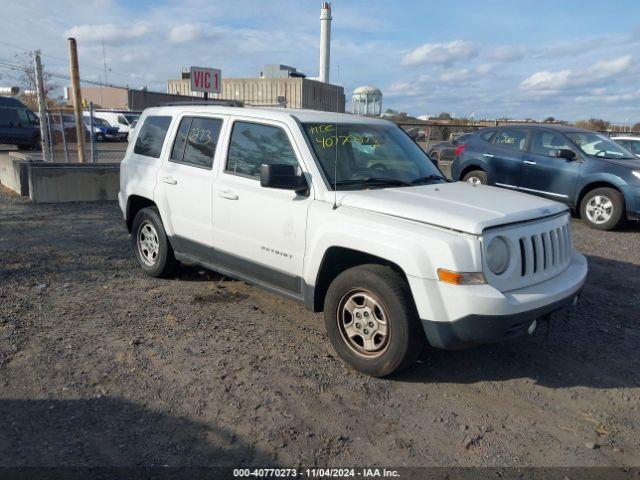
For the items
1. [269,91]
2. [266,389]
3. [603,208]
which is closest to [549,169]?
[603,208]

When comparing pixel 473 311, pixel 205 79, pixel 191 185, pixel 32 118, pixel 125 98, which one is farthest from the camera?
pixel 125 98

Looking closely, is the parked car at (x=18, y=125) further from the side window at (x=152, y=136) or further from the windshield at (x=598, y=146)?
the windshield at (x=598, y=146)

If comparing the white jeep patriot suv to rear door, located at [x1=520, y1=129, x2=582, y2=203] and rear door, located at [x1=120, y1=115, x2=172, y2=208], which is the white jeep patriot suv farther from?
rear door, located at [x1=520, y1=129, x2=582, y2=203]

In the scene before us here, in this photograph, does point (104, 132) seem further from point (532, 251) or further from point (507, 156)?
point (532, 251)

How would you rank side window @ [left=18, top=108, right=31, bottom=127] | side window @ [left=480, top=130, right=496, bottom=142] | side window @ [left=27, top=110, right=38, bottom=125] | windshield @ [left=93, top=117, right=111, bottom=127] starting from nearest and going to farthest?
side window @ [left=480, top=130, right=496, bottom=142] < side window @ [left=18, top=108, right=31, bottom=127] < side window @ [left=27, top=110, right=38, bottom=125] < windshield @ [left=93, top=117, right=111, bottom=127]

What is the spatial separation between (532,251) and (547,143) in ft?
22.9

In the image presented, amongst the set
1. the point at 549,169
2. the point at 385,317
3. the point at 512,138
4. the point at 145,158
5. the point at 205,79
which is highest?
the point at 205,79

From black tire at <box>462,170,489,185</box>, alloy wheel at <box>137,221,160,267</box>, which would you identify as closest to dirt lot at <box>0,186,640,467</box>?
alloy wheel at <box>137,221,160,267</box>

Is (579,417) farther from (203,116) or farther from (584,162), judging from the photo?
(584,162)

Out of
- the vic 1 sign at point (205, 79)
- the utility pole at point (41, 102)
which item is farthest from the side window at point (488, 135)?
the utility pole at point (41, 102)

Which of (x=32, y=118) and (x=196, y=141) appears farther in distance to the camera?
(x=32, y=118)

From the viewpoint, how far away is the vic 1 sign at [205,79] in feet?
42.4

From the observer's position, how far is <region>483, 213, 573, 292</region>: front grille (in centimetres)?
344

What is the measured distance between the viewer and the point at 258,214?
4.43m
